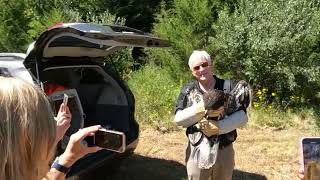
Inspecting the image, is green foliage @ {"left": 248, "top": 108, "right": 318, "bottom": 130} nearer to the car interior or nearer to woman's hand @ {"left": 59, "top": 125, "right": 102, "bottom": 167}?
the car interior

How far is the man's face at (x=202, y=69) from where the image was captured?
394 centimetres

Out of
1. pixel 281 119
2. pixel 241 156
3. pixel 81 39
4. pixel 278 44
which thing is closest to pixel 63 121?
pixel 81 39

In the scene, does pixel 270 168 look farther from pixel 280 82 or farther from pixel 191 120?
pixel 280 82

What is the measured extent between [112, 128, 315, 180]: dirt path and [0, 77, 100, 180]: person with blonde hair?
15.1 ft

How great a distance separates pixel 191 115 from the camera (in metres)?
3.87

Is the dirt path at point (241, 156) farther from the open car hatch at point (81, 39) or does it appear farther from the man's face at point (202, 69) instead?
the man's face at point (202, 69)

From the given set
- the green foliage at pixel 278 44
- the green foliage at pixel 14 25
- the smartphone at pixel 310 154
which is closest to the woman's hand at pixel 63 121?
the smartphone at pixel 310 154

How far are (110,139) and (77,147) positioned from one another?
0.14m

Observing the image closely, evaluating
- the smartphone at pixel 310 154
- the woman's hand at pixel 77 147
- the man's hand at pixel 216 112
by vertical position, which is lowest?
the man's hand at pixel 216 112

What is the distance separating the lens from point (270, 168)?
22.0 feet

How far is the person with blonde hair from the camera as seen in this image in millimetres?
1486

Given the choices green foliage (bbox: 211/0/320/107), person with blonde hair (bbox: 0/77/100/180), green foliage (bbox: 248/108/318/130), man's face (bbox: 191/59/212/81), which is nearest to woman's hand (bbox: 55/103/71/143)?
person with blonde hair (bbox: 0/77/100/180)

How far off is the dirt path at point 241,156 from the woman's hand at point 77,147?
153 inches

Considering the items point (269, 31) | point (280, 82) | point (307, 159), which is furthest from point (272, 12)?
point (307, 159)
